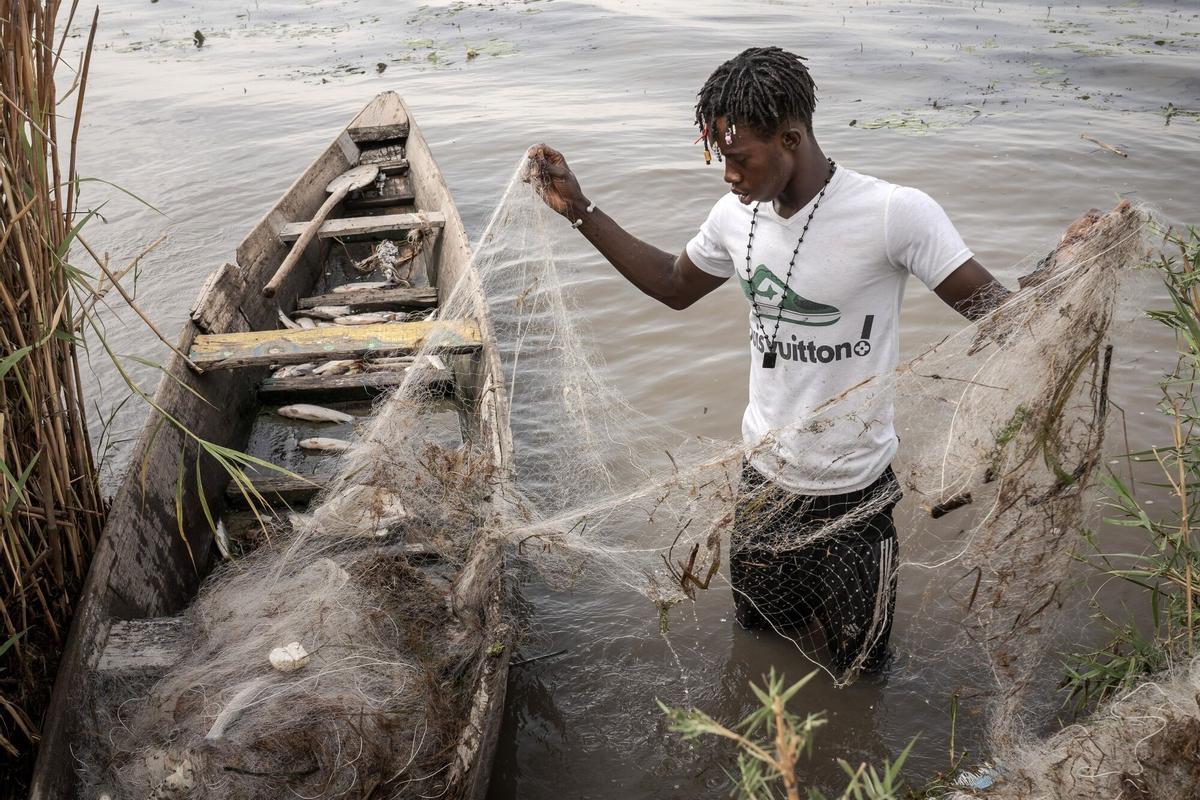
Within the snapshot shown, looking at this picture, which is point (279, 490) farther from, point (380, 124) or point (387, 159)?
point (380, 124)

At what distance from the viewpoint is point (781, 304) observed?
263cm

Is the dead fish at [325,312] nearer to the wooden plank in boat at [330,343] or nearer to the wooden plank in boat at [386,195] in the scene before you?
the wooden plank in boat at [330,343]

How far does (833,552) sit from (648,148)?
682cm

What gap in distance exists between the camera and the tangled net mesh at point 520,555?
7.54 feet

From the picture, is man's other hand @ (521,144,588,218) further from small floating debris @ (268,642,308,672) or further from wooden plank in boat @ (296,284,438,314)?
wooden plank in boat @ (296,284,438,314)

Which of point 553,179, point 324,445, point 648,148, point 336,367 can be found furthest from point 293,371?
point 648,148

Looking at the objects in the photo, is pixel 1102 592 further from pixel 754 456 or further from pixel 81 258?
pixel 81 258

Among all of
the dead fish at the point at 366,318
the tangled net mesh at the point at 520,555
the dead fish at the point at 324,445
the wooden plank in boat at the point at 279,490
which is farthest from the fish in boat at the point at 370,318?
the tangled net mesh at the point at 520,555

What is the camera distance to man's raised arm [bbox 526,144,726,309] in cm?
287

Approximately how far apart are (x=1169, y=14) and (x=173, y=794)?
14175 mm

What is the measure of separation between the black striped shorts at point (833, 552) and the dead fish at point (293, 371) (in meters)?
2.98

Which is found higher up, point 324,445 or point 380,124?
point 380,124

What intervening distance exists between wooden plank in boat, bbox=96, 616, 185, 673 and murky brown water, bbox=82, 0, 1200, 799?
3.91 feet

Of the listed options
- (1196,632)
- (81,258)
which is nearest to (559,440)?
(1196,632)
